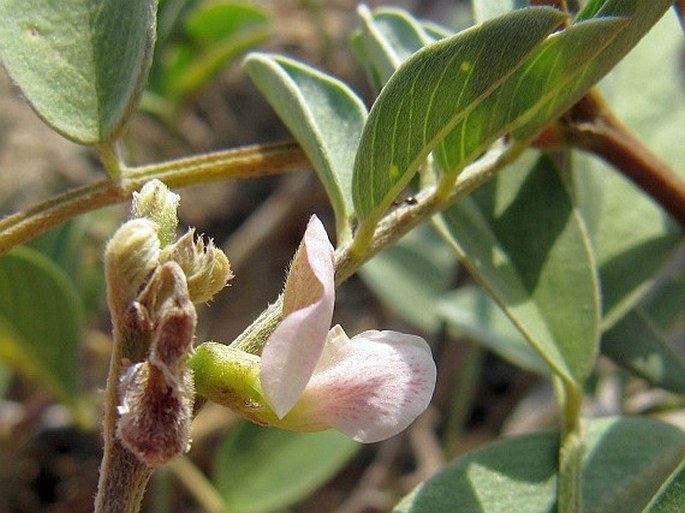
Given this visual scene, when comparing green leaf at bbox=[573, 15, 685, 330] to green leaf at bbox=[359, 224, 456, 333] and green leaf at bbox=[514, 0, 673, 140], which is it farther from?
green leaf at bbox=[359, 224, 456, 333]

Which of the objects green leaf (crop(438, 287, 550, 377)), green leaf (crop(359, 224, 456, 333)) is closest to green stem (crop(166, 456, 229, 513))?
green leaf (crop(359, 224, 456, 333))

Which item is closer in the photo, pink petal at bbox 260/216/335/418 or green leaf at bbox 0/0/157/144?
pink petal at bbox 260/216/335/418

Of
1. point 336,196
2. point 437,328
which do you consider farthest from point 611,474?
point 437,328

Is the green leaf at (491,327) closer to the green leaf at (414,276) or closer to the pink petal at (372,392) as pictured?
the green leaf at (414,276)

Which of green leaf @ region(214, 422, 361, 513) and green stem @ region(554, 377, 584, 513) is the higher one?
green stem @ region(554, 377, 584, 513)

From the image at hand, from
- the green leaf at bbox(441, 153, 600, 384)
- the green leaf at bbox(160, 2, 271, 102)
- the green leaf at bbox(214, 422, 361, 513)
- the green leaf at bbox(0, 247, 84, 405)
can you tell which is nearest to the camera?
the green leaf at bbox(441, 153, 600, 384)

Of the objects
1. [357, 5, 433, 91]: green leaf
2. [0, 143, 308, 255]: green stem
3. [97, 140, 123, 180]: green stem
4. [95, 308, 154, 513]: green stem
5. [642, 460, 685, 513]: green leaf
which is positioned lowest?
[642, 460, 685, 513]: green leaf

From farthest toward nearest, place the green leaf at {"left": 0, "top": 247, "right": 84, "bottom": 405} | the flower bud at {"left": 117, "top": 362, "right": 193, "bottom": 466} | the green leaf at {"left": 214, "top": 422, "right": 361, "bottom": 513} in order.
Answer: the green leaf at {"left": 214, "top": 422, "right": 361, "bottom": 513} → the green leaf at {"left": 0, "top": 247, "right": 84, "bottom": 405} → the flower bud at {"left": 117, "top": 362, "right": 193, "bottom": 466}
